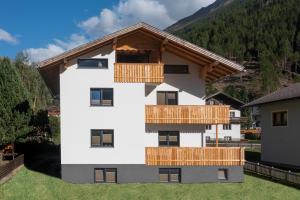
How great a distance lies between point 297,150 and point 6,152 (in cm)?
2232

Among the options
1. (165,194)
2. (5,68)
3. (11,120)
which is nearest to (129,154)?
(165,194)

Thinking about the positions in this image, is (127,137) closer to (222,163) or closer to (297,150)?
(222,163)

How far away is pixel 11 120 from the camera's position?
32531 mm

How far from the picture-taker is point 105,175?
27922 millimetres

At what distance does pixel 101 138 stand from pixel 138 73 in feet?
15.5

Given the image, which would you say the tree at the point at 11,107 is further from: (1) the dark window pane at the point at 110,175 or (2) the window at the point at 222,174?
(2) the window at the point at 222,174

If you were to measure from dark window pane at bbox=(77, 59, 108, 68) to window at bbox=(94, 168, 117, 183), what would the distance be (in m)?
6.56

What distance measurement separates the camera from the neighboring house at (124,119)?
91.0 feet

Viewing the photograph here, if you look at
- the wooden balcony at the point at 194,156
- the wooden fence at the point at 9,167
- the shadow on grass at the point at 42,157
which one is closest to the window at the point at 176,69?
the wooden balcony at the point at 194,156

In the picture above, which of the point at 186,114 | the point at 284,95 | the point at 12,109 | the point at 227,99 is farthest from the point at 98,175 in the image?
the point at 227,99

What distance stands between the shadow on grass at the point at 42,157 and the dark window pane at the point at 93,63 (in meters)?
7.49

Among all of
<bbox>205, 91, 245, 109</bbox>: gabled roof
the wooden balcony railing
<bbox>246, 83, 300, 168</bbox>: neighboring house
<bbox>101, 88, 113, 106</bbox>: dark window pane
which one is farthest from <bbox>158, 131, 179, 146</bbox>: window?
<bbox>205, 91, 245, 109</bbox>: gabled roof

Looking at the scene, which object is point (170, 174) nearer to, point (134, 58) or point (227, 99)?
point (134, 58)

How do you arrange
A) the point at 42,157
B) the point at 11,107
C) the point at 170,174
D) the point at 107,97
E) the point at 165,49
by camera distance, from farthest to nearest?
the point at 42,157
the point at 11,107
the point at 165,49
the point at 170,174
the point at 107,97
